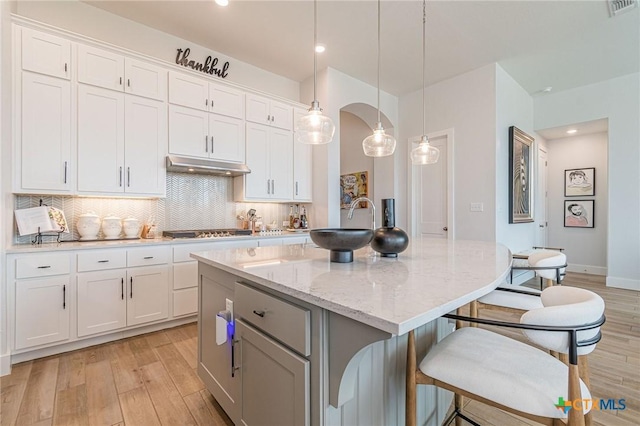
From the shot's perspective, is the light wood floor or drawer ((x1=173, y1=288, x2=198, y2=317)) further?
drawer ((x1=173, y1=288, x2=198, y2=317))

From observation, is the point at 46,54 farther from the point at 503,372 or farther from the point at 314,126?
the point at 503,372

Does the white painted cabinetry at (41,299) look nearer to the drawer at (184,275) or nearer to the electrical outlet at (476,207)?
the drawer at (184,275)

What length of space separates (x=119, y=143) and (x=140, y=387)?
2.19 meters

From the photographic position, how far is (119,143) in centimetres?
282

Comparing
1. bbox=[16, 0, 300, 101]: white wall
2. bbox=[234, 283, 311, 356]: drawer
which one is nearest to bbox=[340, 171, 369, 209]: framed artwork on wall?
bbox=[16, 0, 300, 101]: white wall

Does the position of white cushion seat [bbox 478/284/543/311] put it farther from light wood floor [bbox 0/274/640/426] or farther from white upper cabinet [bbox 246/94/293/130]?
white upper cabinet [bbox 246/94/293/130]

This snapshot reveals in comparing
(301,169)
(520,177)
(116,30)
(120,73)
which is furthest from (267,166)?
(520,177)

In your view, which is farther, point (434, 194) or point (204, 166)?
point (434, 194)

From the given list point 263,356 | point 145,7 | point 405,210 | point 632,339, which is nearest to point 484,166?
point 405,210

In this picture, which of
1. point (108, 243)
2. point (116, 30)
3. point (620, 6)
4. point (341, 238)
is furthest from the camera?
point (116, 30)

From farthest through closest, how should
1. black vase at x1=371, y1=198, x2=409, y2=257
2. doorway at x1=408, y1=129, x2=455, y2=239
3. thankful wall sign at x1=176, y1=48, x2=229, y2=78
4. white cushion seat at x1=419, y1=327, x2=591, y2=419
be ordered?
doorway at x1=408, y1=129, x2=455, y2=239, thankful wall sign at x1=176, y1=48, x2=229, y2=78, black vase at x1=371, y1=198, x2=409, y2=257, white cushion seat at x1=419, y1=327, x2=591, y2=419

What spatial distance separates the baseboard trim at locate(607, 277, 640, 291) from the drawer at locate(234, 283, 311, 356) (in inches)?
227

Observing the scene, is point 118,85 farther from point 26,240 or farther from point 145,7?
point 26,240

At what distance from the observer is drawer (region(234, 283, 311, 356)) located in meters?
0.95
